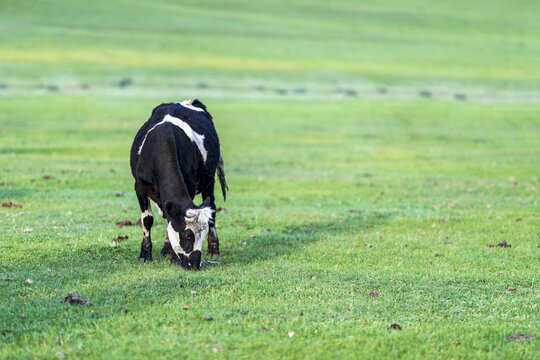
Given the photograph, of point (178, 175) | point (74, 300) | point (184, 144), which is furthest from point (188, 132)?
point (74, 300)

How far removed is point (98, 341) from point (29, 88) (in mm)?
48658

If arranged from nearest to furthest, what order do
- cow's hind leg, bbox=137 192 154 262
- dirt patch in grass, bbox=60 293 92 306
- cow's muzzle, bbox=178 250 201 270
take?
dirt patch in grass, bbox=60 293 92 306 < cow's muzzle, bbox=178 250 201 270 < cow's hind leg, bbox=137 192 154 262

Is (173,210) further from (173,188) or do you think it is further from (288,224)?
(288,224)

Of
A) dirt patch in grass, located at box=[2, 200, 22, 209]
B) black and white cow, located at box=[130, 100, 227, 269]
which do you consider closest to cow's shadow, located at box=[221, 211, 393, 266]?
black and white cow, located at box=[130, 100, 227, 269]

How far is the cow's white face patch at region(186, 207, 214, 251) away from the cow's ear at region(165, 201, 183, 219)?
7.3 inches

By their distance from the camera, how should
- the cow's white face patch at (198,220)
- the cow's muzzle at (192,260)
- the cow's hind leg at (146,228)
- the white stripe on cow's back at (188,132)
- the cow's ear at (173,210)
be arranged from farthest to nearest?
1. the white stripe on cow's back at (188,132)
2. the cow's hind leg at (146,228)
3. the cow's muzzle at (192,260)
4. the cow's ear at (173,210)
5. the cow's white face patch at (198,220)

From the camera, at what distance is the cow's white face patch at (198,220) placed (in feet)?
34.6

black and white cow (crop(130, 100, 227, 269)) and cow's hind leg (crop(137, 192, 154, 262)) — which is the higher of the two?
black and white cow (crop(130, 100, 227, 269))

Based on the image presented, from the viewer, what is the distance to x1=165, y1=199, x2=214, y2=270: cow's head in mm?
10594

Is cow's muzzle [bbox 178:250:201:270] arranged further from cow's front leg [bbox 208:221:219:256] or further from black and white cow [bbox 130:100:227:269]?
cow's front leg [bbox 208:221:219:256]

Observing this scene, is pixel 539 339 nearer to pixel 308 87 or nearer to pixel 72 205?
pixel 72 205

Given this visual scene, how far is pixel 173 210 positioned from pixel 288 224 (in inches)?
206

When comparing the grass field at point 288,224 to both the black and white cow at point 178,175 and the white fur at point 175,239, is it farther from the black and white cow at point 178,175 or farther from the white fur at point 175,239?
the black and white cow at point 178,175

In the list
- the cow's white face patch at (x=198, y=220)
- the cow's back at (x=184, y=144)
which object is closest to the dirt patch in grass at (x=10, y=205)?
the cow's back at (x=184, y=144)
